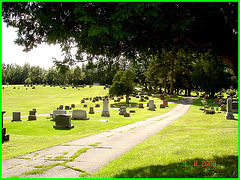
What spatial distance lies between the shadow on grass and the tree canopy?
2.94 metres

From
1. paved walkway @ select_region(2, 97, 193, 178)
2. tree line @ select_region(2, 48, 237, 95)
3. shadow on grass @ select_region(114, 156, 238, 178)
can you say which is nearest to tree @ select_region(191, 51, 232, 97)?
tree line @ select_region(2, 48, 237, 95)

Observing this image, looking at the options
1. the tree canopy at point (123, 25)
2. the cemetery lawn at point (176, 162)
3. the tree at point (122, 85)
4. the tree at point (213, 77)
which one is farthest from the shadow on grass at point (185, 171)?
the tree at point (213, 77)

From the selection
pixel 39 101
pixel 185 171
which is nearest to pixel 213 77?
pixel 39 101

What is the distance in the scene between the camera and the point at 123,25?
5621 mm

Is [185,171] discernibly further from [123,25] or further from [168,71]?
[168,71]

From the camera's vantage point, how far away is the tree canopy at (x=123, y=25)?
194 inches

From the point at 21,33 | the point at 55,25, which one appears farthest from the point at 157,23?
the point at 21,33

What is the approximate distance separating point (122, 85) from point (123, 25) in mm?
37267

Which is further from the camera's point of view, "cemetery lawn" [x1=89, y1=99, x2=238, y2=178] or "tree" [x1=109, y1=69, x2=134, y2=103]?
"tree" [x1=109, y1=69, x2=134, y2=103]

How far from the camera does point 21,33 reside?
635 cm

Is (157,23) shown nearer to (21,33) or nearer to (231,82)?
(21,33)

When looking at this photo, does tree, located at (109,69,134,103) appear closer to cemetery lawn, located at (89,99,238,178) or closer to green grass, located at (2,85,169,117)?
green grass, located at (2,85,169,117)

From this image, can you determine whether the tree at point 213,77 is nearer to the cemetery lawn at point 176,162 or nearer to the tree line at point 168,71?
the tree line at point 168,71

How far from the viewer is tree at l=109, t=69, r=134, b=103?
42625 millimetres
